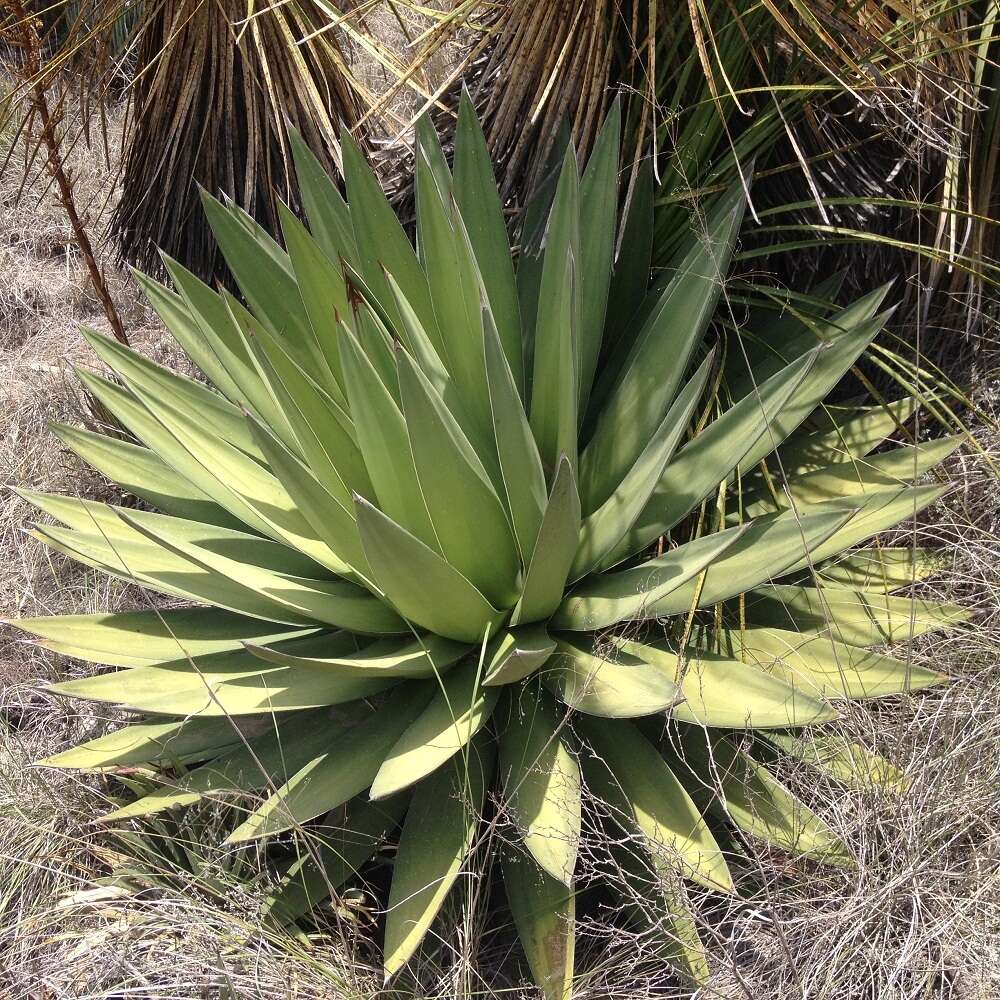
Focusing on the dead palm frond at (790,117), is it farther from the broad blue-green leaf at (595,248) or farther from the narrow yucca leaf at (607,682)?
the narrow yucca leaf at (607,682)

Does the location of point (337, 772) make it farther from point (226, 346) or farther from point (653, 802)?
point (226, 346)

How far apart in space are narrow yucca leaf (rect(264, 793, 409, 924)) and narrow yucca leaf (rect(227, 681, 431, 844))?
0.10 metres

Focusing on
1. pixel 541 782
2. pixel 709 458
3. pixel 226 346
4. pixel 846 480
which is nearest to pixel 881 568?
pixel 846 480

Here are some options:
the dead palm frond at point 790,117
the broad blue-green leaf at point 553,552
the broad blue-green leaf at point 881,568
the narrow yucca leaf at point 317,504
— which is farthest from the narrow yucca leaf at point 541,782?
the dead palm frond at point 790,117

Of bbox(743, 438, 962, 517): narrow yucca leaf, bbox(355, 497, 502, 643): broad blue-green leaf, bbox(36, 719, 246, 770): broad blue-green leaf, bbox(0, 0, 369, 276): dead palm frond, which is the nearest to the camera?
bbox(355, 497, 502, 643): broad blue-green leaf

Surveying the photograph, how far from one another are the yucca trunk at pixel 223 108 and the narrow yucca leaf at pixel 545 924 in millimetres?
1847

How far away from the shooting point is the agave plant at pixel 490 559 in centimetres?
152

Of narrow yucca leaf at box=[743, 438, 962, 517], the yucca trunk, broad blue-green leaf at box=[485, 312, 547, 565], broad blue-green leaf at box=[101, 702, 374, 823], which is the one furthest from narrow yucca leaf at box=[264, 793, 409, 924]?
the yucca trunk

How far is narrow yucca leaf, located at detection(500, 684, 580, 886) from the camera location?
1.44 m

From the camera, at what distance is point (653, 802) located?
1622 millimetres

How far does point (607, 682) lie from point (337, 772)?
1.65ft

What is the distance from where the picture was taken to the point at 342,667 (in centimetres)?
147

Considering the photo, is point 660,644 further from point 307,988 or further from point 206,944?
point 206,944

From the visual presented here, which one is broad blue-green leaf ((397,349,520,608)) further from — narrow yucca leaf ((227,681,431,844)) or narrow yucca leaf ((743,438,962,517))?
narrow yucca leaf ((743,438,962,517))
